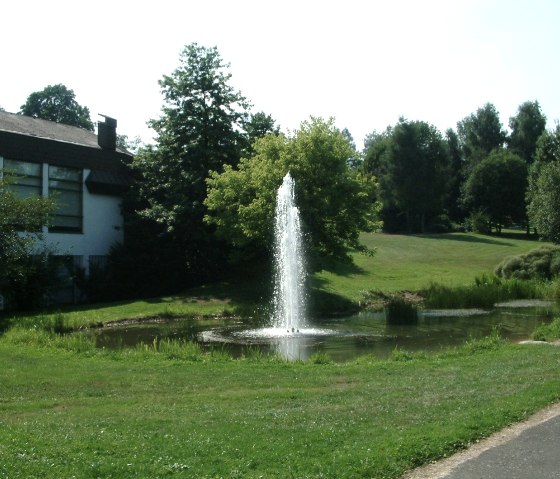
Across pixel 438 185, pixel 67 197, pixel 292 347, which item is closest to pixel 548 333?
pixel 292 347

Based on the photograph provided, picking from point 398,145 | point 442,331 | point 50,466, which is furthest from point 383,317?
point 398,145

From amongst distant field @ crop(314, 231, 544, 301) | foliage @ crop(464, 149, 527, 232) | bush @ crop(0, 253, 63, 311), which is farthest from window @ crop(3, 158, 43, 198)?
foliage @ crop(464, 149, 527, 232)

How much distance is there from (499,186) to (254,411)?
261 ft

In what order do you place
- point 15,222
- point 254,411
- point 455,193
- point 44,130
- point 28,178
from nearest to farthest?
point 254,411
point 15,222
point 28,178
point 44,130
point 455,193

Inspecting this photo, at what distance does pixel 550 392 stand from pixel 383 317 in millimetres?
20728

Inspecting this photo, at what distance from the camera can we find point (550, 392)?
10852 mm

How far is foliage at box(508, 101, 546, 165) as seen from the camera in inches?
3861

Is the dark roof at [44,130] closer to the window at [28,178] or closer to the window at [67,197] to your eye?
the window at [28,178]

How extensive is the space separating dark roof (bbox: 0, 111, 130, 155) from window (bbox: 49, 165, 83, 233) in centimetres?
176

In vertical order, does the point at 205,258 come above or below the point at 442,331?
above

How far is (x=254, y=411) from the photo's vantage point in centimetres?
1023

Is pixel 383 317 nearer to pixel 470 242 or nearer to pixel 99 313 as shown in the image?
pixel 99 313

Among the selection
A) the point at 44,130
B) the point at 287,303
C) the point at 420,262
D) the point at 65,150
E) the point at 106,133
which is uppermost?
the point at 106,133

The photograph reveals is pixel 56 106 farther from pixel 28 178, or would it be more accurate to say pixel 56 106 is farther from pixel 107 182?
pixel 28 178
